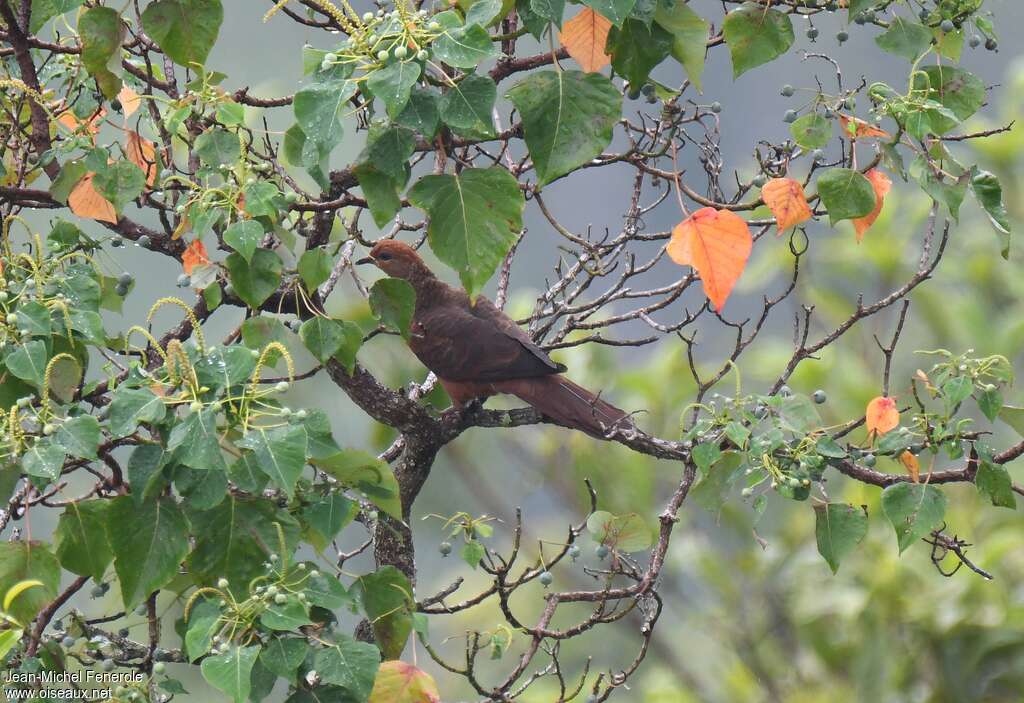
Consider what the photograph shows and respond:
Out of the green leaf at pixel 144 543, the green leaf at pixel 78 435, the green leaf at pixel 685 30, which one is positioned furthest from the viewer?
the green leaf at pixel 685 30

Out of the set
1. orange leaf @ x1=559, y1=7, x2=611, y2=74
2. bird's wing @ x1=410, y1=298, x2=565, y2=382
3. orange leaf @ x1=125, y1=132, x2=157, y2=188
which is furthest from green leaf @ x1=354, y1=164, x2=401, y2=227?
bird's wing @ x1=410, y1=298, x2=565, y2=382

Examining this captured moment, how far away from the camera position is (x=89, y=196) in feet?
6.59

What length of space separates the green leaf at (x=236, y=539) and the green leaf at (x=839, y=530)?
89cm

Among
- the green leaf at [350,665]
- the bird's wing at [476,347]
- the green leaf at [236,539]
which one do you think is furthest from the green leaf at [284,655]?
the bird's wing at [476,347]

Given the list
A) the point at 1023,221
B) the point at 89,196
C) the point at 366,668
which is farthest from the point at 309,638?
the point at 1023,221

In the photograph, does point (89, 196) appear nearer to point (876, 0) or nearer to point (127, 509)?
point (127, 509)

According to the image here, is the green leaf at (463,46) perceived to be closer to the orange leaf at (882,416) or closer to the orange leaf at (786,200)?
the orange leaf at (786,200)

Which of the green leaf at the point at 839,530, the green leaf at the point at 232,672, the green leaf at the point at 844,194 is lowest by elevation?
the green leaf at the point at 232,672

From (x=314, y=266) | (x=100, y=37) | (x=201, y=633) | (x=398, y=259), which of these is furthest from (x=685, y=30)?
(x=398, y=259)

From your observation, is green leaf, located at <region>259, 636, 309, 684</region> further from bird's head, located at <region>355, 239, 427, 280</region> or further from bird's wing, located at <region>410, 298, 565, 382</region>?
bird's head, located at <region>355, 239, 427, 280</region>

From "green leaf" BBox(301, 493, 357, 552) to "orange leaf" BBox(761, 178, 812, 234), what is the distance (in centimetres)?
84

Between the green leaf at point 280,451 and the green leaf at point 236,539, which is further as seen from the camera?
the green leaf at point 236,539

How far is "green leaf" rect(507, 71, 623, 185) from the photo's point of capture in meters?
1.71

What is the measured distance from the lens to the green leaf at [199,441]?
1577 millimetres
